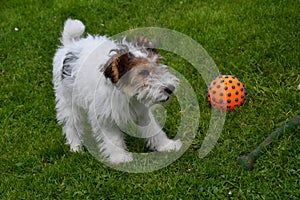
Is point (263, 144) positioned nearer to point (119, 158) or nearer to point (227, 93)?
point (227, 93)

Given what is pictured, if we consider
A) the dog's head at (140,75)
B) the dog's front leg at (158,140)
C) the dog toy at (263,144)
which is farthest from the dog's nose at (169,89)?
the dog toy at (263,144)

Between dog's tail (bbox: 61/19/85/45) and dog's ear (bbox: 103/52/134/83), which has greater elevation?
dog's ear (bbox: 103/52/134/83)

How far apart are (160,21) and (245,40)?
1.32m

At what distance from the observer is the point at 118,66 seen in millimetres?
3369

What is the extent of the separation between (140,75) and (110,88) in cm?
35

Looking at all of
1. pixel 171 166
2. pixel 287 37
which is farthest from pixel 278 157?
pixel 287 37

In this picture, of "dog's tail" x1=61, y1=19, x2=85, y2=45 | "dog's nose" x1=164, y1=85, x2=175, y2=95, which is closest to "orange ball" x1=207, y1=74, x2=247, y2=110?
"dog's nose" x1=164, y1=85, x2=175, y2=95

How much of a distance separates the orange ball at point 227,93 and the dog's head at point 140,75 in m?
1.14

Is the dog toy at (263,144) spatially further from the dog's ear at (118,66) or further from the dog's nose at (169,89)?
the dog's ear at (118,66)

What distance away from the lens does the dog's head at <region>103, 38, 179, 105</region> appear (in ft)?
11.0

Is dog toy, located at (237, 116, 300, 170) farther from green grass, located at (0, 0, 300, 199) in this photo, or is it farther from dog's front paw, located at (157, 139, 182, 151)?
dog's front paw, located at (157, 139, 182, 151)

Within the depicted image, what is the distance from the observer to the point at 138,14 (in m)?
6.58

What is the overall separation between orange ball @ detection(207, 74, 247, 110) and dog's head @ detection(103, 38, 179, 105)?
1.14 meters

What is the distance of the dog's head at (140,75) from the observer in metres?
3.37
